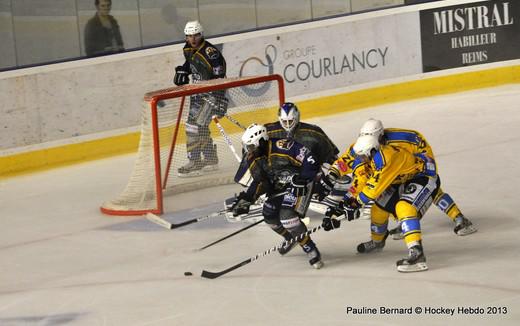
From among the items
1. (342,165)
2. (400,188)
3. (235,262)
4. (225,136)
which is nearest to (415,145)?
(400,188)

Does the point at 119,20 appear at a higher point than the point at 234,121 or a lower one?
higher

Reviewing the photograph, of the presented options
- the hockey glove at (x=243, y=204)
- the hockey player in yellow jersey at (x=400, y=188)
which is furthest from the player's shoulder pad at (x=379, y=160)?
the hockey glove at (x=243, y=204)

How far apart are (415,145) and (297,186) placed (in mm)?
688

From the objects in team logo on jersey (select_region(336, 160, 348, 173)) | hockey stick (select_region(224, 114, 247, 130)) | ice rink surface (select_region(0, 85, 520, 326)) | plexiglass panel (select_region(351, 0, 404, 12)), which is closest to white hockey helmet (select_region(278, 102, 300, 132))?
team logo on jersey (select_region(336, 160, 348, 173))

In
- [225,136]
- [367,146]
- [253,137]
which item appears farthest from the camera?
[225,136]

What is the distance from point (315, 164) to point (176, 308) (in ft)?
3.81

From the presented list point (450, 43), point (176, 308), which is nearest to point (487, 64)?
point (450, 43)

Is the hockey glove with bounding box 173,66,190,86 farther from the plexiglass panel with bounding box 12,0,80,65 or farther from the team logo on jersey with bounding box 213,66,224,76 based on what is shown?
the plexiglass panel with bounding box 12,0,80,65

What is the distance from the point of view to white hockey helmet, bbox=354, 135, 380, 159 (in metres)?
6.22

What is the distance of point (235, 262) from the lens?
6949 mm

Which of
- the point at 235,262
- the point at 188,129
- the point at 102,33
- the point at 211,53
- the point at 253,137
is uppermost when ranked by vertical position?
the point at 102,33

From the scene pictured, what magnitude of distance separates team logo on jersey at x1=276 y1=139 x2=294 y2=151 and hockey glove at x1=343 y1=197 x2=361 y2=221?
536mm

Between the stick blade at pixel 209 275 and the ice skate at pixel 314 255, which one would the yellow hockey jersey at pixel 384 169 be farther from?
the stick blade at pixel 209 275

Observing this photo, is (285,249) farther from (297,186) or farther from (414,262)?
(414,262)
